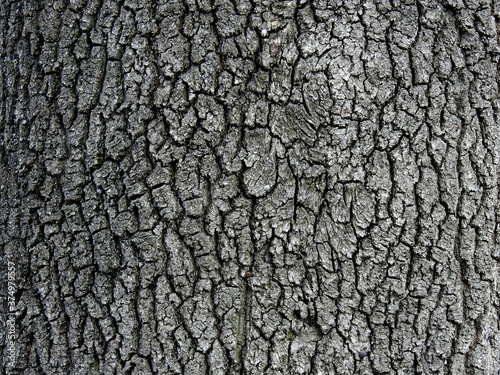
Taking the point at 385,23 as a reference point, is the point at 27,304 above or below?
below

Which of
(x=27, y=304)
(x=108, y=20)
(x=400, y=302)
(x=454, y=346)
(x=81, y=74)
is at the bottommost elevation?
(x=27, y=304)

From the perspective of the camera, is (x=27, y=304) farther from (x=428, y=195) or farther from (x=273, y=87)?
(x=428, y=195)

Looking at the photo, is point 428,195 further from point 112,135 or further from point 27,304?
point 27,304

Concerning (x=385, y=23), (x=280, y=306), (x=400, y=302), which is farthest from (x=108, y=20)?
(x=400, y=302)

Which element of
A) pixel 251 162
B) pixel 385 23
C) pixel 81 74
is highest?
pixel 385 23

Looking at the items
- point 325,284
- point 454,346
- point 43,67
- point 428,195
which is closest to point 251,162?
point 325,284

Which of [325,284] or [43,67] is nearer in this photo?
[325,284]
